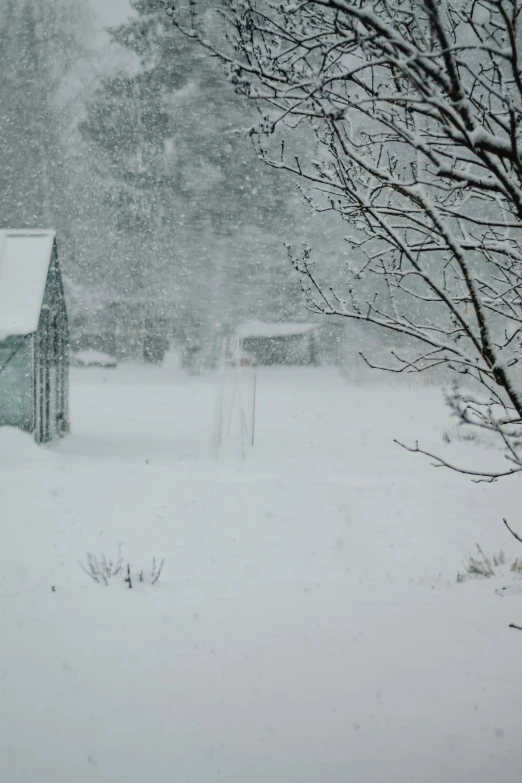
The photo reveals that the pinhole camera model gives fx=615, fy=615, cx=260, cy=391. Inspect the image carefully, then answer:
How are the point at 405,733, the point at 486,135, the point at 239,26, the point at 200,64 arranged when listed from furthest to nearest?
the point at 200,64 → the point at 405,733 → the point at 239,26 → the point at 486,135

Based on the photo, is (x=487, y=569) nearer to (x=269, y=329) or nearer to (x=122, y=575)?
(x=122, y=575)

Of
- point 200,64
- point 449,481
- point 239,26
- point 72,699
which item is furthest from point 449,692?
point 200,64

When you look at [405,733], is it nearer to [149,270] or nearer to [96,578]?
[96,578]

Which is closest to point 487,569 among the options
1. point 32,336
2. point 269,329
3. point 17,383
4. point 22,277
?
point 17,383

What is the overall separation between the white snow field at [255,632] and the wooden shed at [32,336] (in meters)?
1.77

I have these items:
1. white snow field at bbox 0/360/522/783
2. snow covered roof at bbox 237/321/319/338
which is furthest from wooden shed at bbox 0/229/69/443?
snow covered roof at bbox 237/321/319/338

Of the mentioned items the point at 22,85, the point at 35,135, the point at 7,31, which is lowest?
the point at 35,135

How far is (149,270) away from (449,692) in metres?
29.9

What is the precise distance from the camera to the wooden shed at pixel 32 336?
12625 mm

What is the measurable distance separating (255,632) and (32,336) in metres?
9.71

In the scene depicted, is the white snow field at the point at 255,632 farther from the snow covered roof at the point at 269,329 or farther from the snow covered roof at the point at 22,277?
the snow covered roof at the point at 269,329

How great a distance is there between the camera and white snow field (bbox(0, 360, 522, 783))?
330 cm

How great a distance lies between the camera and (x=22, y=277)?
13.3 metres

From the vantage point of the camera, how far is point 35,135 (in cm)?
3247
